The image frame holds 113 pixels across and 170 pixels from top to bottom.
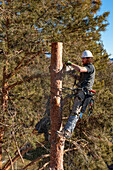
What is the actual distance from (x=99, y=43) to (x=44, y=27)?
3.94m

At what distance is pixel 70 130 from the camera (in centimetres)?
332

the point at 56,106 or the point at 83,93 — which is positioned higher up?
the point at 83,93

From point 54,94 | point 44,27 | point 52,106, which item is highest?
point 44,27

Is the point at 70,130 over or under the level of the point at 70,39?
under

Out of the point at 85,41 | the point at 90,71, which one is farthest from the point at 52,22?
the point at 90,71

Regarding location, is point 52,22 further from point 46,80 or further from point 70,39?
point 46,80

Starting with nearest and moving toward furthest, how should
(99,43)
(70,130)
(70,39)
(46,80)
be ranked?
1. (70,130)
2. (70,39)
3. (46,80)
4. (99,43)

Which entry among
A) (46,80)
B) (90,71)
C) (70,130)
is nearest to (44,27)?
(46,80)

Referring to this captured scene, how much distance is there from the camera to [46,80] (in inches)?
288

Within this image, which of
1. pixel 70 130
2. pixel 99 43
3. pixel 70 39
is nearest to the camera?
pixel 70 130

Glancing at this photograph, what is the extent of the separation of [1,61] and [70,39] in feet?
8.87

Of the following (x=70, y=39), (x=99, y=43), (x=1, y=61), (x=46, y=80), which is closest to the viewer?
(x=1, y=61)

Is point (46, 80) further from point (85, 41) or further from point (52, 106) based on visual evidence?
point (52, 106)

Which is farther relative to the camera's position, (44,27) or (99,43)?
(99,43)
